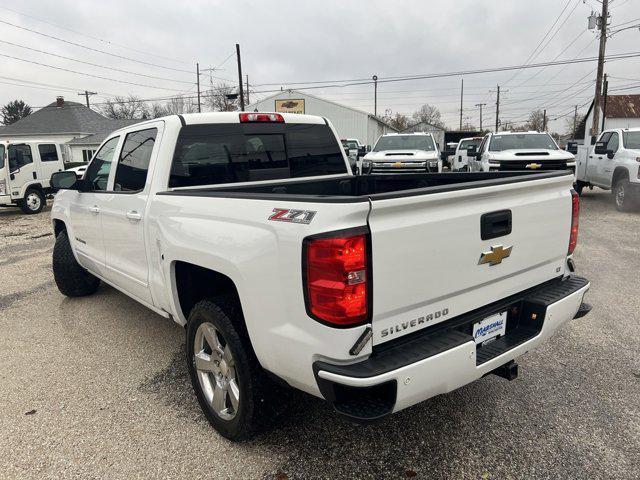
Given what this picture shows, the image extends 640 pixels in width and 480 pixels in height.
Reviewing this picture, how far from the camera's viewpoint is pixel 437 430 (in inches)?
109

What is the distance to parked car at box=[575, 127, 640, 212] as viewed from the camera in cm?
1046

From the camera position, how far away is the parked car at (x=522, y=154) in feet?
34.7

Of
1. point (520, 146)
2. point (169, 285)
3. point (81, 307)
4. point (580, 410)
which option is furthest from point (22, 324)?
point (520, 146)

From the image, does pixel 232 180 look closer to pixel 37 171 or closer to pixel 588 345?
pixel 588 345

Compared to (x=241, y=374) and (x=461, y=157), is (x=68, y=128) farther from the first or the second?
(x=241, y=374)

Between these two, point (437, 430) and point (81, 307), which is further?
point (81, 307)

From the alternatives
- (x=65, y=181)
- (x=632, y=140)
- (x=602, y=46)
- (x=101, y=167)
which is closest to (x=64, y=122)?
(x=602, y=46)

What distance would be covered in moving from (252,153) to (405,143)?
11.2 m

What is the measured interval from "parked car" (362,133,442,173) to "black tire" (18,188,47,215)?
1051cm

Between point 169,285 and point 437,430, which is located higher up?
point 169,285

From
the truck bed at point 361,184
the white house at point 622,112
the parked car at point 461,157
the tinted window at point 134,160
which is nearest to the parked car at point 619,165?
the parked car at point 461,157

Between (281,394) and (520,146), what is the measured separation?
36.3ft

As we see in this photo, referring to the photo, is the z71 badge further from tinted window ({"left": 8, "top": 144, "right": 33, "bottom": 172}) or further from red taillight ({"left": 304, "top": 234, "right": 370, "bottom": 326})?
tinted window ({"left": 8, "top": 144, "right": 33, "bottom": 172})

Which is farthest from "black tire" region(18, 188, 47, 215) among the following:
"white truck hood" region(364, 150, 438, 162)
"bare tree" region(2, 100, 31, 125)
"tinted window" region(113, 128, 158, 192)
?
"bare tree" region(2, 100, 31, 125)
